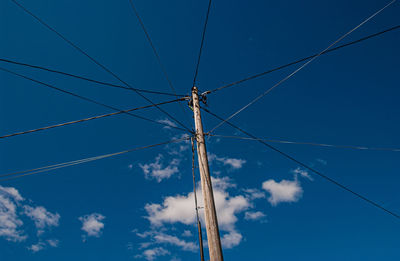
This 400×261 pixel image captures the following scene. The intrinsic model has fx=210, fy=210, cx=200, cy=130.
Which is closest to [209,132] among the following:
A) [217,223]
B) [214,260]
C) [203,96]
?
[203,96]

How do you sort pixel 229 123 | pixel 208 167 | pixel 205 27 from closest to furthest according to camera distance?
pixel 208 167, pixel 205 27, pixel 229 123

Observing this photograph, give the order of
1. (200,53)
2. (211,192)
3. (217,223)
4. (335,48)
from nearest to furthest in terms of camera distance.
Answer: (217,223) → (211,192) → (335,48) → (200,53)

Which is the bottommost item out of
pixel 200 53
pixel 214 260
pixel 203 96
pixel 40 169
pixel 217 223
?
pixel 214 260

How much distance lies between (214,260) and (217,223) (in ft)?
2.20

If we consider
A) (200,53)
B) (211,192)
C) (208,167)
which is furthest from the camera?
(200,53)

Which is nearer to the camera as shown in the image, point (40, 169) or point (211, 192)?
point (211, 192)

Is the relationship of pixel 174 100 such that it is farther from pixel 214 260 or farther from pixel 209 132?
pixel 214 260

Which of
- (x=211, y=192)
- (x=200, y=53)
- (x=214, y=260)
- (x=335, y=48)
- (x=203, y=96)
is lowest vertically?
(x=214, y=260)

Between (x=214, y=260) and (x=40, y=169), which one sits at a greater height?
(x=40, y=169)

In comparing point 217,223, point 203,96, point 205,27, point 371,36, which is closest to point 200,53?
point 205,27

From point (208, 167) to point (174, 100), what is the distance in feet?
11.1

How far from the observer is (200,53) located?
7.28 meters

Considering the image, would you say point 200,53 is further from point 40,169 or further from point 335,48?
point 40,169

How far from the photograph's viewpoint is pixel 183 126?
715 cm
